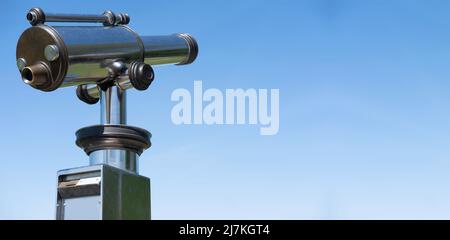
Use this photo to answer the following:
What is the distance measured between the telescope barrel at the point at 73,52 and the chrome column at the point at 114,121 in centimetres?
16

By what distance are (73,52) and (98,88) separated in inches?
23.5

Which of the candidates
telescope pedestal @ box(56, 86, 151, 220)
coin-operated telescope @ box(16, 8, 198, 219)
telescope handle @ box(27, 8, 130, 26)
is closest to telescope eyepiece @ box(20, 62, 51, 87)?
coin-operated telescope @ box(16, 8, 198, 219)

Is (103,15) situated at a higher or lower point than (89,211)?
higher

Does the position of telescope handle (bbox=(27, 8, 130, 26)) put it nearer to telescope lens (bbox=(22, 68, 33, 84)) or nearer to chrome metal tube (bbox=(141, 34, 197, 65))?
chrome metal tube (bbox=(141, 34, 197, 65))

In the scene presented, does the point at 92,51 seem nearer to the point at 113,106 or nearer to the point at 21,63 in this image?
the point at 113,106

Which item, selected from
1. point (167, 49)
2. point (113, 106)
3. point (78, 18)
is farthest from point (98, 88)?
point (167, 49)

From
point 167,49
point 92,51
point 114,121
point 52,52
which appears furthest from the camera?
point 167,49

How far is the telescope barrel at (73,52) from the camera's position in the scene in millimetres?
5297

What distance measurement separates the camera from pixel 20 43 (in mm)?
5621

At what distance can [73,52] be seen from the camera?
209 inches

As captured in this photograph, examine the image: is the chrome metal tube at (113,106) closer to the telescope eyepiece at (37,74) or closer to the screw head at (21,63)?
the telescope eyepiece at (37,74)
